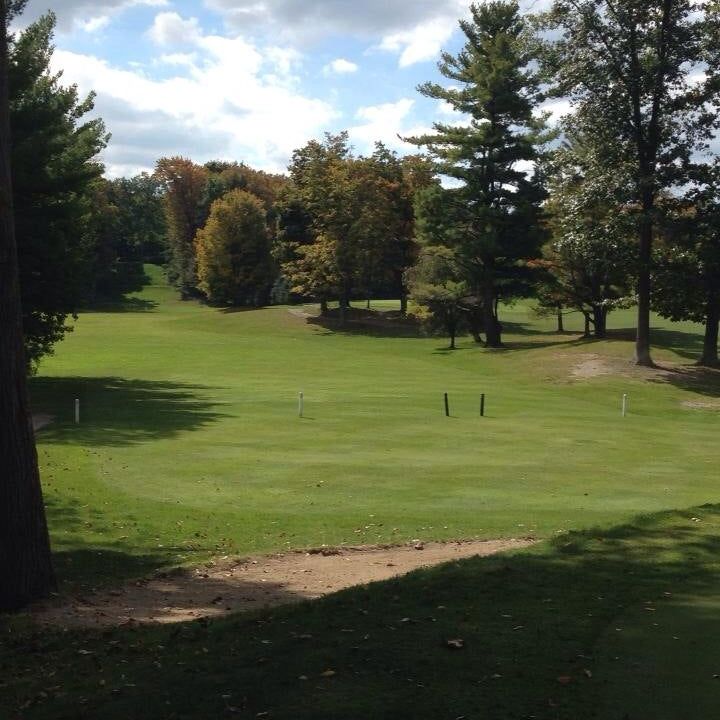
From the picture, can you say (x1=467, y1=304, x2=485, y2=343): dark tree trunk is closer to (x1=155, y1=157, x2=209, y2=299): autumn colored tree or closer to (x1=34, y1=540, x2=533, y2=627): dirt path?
(x1=34, y1=540, x2=533, y2=627): dirt path

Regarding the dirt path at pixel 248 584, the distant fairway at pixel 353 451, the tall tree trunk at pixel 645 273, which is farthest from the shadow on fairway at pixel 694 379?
the dirt path at pixel 248 584

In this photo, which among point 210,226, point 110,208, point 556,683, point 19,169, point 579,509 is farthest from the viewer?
point 110,208

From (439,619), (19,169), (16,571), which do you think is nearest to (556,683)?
(439,619)

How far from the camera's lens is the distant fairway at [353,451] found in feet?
50.4

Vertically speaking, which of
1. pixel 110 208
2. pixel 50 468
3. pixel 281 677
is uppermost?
pixel 110 208

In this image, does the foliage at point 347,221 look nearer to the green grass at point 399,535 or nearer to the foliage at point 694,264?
the foliage at point 694,264

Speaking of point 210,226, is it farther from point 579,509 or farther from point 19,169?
point 579,509

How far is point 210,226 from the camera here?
92.1m

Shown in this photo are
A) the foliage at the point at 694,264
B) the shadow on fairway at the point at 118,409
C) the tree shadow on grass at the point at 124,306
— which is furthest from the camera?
the tree shadow on grass at the point at 124,306

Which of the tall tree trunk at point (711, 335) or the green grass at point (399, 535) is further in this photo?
the tall tree trunk at point (711, 335)

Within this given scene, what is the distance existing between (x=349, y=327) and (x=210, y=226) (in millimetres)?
23909

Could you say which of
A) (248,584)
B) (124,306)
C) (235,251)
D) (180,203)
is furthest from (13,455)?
(180,203)

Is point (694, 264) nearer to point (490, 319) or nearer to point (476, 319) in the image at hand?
point (490, 319)

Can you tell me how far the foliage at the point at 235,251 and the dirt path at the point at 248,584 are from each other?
80.2 m
